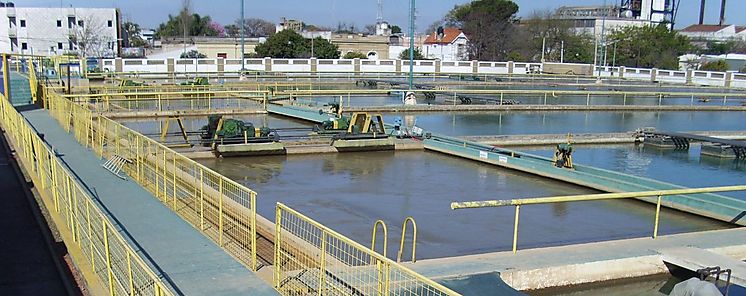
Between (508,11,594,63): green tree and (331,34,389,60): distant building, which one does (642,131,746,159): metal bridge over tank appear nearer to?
(508,11,594,63): green tree

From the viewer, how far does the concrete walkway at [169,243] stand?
6996 millimetres

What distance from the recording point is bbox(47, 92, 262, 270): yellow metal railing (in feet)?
28.1

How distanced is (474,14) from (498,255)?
8906 cm

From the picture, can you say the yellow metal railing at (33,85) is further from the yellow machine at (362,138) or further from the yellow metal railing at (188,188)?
the yellow machine at (362,138)

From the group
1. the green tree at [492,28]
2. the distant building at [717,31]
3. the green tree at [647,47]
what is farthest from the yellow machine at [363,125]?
the distant building at [717,31]

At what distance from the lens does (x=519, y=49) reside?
93875 mm

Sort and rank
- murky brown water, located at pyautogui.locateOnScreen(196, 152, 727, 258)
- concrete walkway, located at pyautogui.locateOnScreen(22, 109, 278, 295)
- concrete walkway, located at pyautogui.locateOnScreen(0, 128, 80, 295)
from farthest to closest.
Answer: murky brown water, located at pyautogui.locateOnScreen(196, 152, 727, 258) → concrete walkway, located at pyautogui.locateOnScreen(0, 128, 80, 295) → concrete walkway, located at pyautogui.locateOnScreen(22, 109, 278, 295)

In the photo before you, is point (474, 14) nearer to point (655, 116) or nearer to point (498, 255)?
point (655, 116)

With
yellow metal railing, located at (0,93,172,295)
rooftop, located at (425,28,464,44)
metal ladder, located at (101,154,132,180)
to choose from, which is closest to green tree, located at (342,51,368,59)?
rooftop, located at (425,28,464,44)

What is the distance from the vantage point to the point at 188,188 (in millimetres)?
11383

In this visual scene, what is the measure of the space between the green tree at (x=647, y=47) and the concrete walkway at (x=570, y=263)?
80021 mm

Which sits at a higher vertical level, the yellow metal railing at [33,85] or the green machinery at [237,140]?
the yellow metal railing at [33,85]

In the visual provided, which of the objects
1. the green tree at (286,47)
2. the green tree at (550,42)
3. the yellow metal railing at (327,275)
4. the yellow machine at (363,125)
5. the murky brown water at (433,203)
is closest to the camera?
the yellow metal railing at (327,275)

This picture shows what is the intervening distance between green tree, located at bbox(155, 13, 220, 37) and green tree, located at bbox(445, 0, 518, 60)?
5508cm
